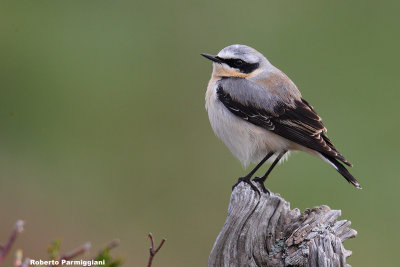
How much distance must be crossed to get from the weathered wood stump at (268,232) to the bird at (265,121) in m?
1.23

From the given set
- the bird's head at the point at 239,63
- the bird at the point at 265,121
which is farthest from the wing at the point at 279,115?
the bird's head at the point at 239,63

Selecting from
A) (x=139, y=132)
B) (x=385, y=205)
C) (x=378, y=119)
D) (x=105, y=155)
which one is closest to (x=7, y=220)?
(x=105, y=155)

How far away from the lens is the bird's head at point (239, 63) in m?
7.06

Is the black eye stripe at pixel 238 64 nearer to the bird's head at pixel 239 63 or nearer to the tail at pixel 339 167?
the bird's head at pixel 239 63

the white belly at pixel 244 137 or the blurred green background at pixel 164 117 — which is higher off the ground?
the blurred green background at pixel 164 117

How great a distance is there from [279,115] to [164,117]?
4799mm

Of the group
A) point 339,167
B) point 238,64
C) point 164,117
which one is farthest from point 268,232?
point 164,117

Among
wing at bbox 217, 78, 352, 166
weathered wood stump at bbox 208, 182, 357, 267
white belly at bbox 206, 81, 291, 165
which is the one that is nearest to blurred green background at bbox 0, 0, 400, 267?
white belly at bbox 206, 81, 291, 165

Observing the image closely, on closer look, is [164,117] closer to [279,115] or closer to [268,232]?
[279,115]

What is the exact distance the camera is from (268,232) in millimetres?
5020

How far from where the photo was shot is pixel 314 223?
4.93 meters

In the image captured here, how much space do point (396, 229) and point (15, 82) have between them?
6504 mm

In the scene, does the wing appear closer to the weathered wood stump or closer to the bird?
the bird

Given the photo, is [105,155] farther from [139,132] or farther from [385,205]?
[385,205]
